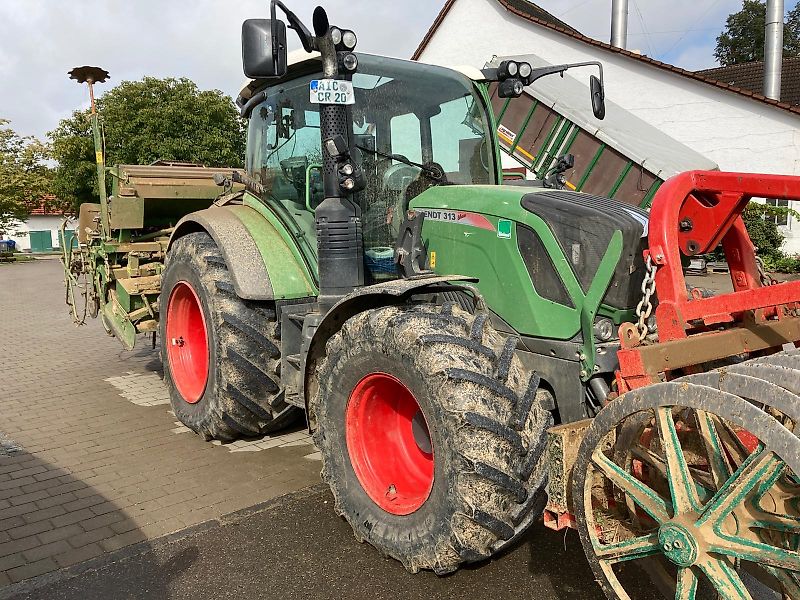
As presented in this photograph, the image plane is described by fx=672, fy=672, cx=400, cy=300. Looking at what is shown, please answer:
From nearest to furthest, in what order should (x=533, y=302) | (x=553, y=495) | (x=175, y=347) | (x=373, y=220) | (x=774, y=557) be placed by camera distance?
1. (x=774, y=557)
2. (x=553, y=495)
3. (x=533, y=302)
4. (x=373, y=220)
5. (x=175, y=347)

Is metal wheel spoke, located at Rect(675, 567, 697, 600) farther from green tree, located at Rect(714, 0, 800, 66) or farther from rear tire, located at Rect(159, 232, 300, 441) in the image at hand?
green tree, located at Rect(714, 0, 800, 66)

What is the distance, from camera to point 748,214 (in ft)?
53.6

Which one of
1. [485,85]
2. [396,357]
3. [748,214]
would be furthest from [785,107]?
[396,357]

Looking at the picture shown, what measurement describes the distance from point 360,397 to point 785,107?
15940 millimetres

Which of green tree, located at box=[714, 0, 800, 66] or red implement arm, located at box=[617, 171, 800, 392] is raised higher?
green tree, located at box=[714, 0, 800, 66]

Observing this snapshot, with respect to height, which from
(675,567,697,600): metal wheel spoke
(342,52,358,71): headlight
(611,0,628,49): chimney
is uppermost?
(611,0,628,49): chimney

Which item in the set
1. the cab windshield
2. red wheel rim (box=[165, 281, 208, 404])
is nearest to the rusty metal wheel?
the cab windshield

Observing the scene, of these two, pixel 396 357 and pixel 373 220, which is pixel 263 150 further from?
pixel 396 357

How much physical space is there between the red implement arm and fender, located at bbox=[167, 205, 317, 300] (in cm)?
239

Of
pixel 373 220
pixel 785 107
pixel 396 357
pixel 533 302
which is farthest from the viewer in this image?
pixel 785 107

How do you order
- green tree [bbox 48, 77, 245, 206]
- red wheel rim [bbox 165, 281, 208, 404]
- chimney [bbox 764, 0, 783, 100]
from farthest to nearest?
1. green tree [bbox 48, 77, 245, 206]
2. chimney [bbox 764, 0, 783, 100]
3. red wheel rim [bbox 165, 281, 208, 404]

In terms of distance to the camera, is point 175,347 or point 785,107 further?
point 785,107

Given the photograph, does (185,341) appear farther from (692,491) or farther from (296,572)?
(692,491)

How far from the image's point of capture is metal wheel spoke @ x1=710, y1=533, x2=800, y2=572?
6.23 feet
